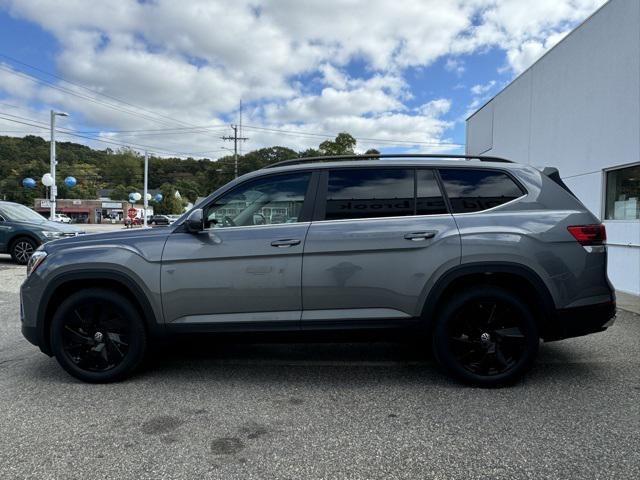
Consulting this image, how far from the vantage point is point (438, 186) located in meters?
3.82

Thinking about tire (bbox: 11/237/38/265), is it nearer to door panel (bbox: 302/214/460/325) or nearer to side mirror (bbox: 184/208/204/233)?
side mirror (bbox: 184/208/204/233)

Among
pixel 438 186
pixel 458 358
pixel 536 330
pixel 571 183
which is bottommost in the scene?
pixel 458 358

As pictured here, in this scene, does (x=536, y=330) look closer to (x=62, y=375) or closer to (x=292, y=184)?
(x=292, y=184)

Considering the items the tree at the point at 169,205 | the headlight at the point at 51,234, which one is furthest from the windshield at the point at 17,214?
the tree at the point at 169,205

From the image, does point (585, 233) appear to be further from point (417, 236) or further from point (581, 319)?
point (417, 236)

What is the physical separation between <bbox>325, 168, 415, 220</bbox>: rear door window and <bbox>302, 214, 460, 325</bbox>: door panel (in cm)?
14

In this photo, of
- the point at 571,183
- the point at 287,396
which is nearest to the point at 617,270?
the point at 571,183

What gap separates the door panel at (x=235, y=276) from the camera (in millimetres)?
3633

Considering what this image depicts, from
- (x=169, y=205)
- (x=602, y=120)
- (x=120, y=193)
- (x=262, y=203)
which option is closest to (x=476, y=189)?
(x=262, y=203)

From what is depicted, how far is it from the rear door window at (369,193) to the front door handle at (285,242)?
1.07ft

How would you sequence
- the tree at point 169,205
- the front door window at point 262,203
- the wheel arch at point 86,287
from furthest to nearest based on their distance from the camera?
the tree at point 169,205
the front door window at point 262,203
the wheel arch at point 86,287

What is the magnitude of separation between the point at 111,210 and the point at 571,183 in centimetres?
9022

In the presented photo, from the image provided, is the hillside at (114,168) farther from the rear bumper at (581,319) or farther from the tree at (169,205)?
the rear bumper at (581,319)

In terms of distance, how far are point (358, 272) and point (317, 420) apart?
1135 millimetres
